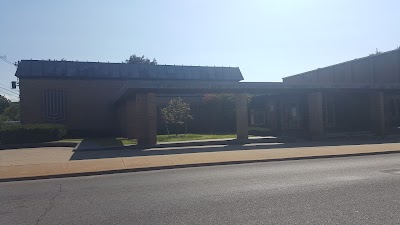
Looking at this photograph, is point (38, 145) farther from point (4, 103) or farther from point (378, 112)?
point (4, 103)

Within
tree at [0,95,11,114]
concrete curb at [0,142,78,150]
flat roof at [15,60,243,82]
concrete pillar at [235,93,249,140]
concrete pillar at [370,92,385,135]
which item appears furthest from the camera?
tree at [0,95,11,114]

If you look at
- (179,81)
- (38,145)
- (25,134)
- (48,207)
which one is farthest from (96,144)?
(179,81)

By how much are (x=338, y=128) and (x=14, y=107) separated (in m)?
71.9

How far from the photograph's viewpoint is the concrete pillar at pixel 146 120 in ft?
68.1

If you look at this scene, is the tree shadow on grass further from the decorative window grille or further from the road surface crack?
the decorative window grille

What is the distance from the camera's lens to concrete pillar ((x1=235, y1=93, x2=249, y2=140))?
73.8 feet

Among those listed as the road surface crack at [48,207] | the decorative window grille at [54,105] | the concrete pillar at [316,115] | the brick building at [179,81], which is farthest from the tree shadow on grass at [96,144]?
the decorative window grille at [54,105]

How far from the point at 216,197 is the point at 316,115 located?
18127 millimetres

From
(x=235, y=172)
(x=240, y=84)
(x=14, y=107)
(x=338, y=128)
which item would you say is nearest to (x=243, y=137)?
(x=240, y=84)

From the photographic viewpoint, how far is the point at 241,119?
22.7m

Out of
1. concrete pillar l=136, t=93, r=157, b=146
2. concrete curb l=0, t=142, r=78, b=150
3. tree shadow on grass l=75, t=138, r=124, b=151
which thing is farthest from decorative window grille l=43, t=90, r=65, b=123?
concrete pillar l=136, t=93, r=157, b=146

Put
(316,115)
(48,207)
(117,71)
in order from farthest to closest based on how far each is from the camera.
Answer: (117,71), (316,115), (48,207)

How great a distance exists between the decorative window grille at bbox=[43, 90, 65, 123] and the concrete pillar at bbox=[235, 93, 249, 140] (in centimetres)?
2184

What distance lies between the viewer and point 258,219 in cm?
594
